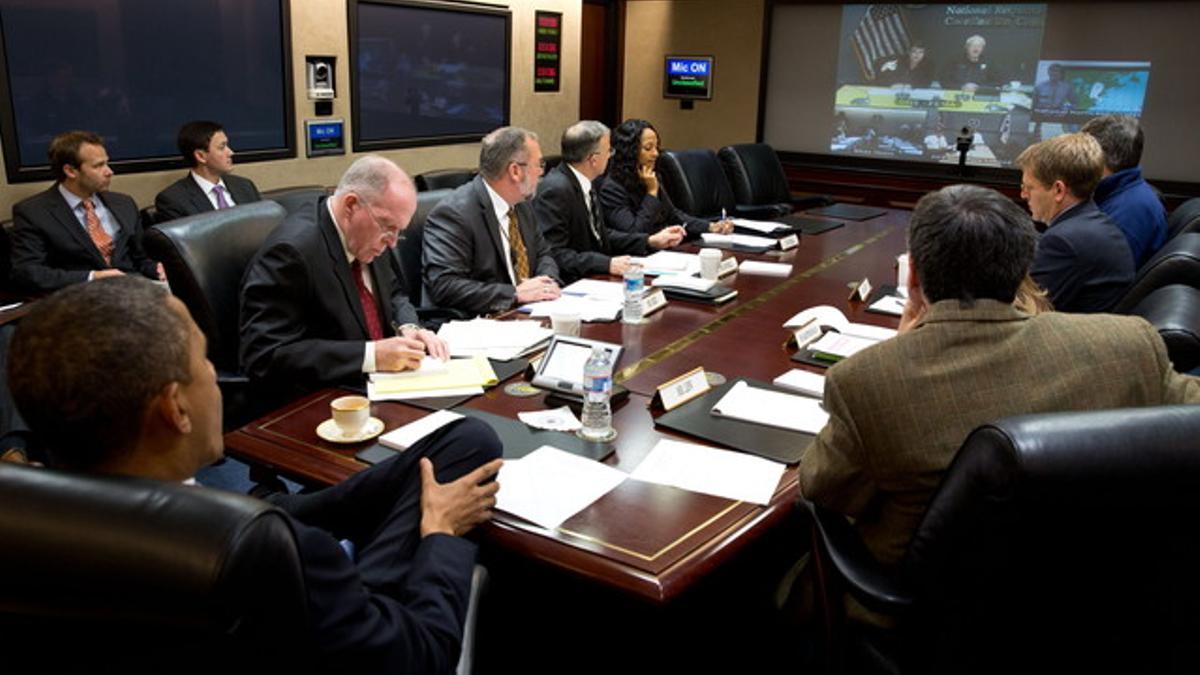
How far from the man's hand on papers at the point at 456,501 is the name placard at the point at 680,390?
0.58 m

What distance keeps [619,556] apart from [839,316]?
161cm

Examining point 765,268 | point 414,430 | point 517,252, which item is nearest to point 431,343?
point 414,430

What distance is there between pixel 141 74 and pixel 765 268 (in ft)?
10.1

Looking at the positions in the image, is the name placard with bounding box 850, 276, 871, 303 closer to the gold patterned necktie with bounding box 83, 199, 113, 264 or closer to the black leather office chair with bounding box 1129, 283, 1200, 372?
the black leather office chair with bounding box 1129, 283, 1200, 372

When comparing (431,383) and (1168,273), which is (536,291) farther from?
(1168,273)

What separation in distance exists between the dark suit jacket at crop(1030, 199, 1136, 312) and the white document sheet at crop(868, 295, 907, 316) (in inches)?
17.1

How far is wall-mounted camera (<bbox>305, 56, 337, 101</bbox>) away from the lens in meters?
4.96

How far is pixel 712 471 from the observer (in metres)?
1.73

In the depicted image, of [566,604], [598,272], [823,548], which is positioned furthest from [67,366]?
[598,272]

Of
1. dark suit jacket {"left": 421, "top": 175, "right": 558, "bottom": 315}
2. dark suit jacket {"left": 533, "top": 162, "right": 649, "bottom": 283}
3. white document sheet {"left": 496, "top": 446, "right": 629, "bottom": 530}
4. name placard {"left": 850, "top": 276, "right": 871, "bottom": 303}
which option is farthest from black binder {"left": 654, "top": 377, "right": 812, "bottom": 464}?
dark suit jacket {"left": 533, "top": 162, "right": 649, "bottom": 283}

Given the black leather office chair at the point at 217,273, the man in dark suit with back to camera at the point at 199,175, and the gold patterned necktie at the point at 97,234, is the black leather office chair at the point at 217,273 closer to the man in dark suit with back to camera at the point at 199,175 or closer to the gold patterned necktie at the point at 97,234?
the gold patterned necktie at the point at 97,234

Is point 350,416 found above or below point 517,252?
below

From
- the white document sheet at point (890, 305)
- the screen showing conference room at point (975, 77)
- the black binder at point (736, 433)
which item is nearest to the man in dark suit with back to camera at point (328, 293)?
the black binder at point (736, 433)

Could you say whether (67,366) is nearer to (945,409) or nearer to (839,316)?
(945,409)
